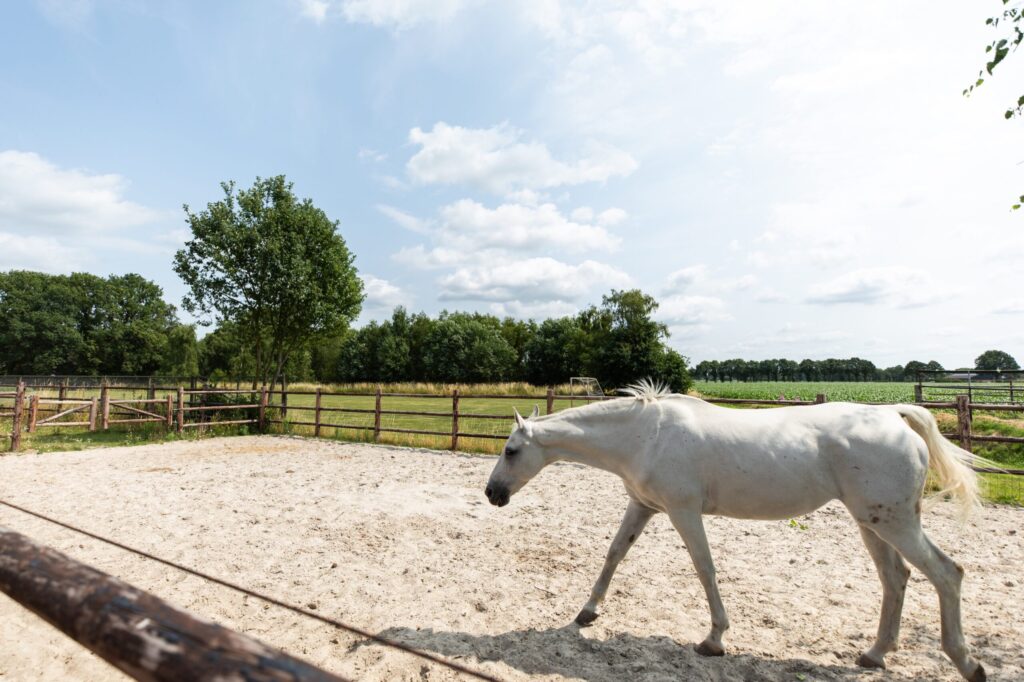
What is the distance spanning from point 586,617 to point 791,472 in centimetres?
173

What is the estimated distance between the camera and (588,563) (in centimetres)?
498

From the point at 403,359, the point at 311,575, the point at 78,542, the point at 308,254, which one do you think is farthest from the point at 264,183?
the point at 403,359

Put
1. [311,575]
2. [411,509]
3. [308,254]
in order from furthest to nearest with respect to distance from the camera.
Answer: [308,254] → [411,509] → [311,575]

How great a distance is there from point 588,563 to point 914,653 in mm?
2465

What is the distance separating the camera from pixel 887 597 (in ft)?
11.1

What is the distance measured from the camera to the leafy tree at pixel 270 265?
17094mm

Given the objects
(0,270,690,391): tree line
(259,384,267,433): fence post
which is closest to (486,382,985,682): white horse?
(259,384,267,433): fence post

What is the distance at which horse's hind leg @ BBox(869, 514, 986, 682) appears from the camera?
3.05 meters

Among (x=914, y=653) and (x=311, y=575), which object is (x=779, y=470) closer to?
(x=914, y=653)

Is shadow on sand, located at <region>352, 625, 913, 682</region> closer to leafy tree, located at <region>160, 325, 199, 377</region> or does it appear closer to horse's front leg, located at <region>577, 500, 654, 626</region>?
→ horse's front leg, located at <region>577, 500, 654, 626</region>

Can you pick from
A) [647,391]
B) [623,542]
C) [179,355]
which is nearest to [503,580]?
[623,542]

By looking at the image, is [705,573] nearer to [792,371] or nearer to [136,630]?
[136,630]

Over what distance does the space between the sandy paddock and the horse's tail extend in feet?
3.21

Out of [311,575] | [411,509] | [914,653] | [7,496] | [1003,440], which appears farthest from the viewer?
[1003,440]
